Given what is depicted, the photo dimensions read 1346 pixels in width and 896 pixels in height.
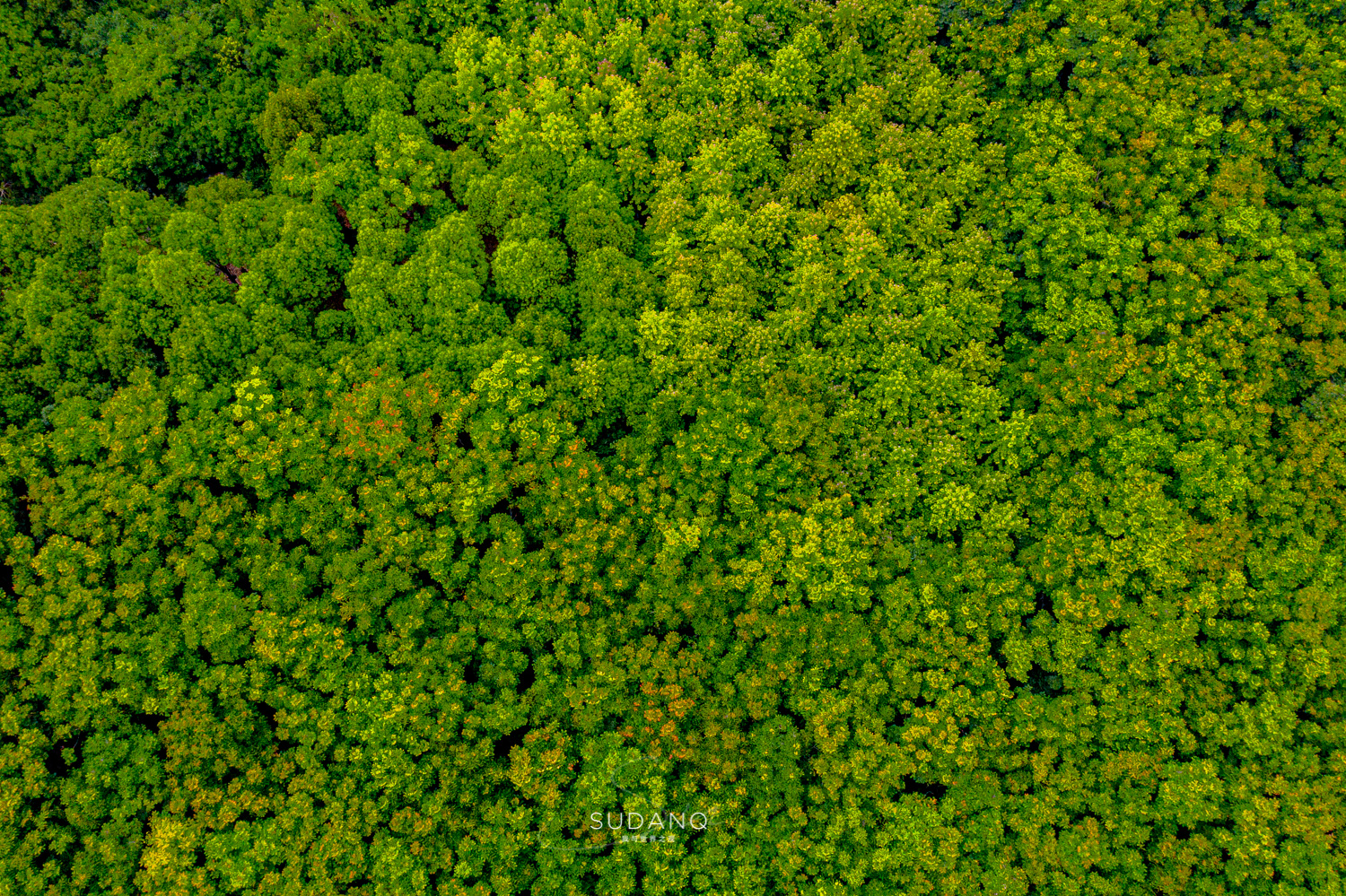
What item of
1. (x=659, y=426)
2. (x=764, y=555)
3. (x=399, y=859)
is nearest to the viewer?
(x=399, y=859)

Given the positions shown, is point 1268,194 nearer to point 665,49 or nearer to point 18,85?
point 665,49

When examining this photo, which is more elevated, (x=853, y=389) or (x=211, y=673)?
(x=853, y=389)

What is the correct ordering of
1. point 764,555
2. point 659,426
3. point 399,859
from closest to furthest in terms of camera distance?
1. point 399,859
2. point 764,555
3. point 659,426

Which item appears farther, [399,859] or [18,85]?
[18,85]

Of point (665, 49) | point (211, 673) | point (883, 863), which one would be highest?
point (665, 49)

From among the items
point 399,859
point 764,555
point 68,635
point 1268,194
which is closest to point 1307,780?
point 764,555

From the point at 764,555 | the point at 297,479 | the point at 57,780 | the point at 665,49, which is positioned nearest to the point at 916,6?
the point at 665,49

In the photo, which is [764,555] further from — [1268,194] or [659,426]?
[1268,194]
